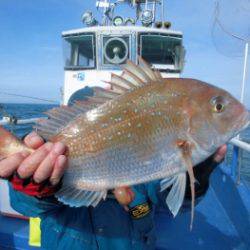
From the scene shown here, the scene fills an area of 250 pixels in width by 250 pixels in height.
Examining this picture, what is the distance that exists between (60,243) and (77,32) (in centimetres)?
779

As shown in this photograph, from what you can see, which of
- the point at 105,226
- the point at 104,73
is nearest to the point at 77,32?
the point at 104,73

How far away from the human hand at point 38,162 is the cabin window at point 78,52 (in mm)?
7658

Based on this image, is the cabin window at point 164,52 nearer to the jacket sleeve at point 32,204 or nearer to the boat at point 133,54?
the boat at point 133,54

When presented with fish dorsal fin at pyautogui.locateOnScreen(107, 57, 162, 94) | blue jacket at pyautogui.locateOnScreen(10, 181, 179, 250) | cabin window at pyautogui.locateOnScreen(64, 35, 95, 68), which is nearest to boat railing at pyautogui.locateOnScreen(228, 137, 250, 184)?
blue jacket at pyautogui.locateOnScreen(10, 181, 179, 250)

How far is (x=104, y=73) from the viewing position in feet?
29.3

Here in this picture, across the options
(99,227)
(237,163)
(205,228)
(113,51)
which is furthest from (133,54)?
(99,227)

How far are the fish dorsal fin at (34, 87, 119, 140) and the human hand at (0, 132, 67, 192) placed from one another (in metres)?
0.11

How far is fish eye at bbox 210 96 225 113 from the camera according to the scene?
1873 millimetres

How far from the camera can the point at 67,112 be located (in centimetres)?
198

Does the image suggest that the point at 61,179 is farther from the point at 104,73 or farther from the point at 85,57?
the point at 85,57

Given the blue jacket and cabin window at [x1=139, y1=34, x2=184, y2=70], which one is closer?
the blue jacket

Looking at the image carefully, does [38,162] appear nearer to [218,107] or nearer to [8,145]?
[8,145]

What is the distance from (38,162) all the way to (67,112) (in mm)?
331

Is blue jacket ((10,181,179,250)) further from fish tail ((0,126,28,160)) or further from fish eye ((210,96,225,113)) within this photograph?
fish eye ((210,96,225,113))
